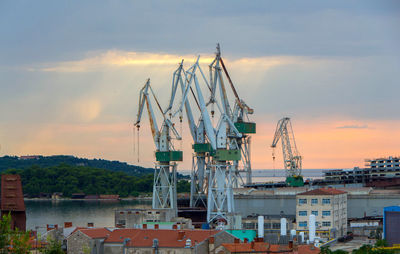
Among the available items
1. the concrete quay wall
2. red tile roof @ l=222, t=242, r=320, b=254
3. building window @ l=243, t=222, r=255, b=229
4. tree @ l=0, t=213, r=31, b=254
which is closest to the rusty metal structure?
red tile roof @ l=222, t=242, r=320, b=254

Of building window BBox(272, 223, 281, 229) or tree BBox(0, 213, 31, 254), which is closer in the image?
tree BBox(0, 213, 31, 254)

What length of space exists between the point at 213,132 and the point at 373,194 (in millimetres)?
23061

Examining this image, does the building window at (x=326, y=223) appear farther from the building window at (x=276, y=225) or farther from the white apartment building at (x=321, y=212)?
the building window at (x=276, y=225)

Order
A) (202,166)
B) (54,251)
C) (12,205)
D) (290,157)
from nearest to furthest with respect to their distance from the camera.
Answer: (54,251) < (12,205) < (202,166) < (290,157)

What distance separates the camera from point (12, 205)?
9550 centimetres

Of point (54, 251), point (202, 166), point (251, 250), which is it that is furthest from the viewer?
point (202, 166)

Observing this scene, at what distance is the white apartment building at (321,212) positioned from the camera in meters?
114

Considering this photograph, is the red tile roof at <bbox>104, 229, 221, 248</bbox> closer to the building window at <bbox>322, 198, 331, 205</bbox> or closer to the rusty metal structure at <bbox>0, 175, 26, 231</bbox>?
the rusty metal structure at <bbox>0, 175, 26, 231</bbox>

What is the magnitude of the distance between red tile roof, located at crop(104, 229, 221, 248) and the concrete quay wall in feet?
166

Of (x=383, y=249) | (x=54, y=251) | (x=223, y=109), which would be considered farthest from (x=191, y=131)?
(x=54, y=251)

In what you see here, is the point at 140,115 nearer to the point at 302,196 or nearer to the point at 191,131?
the point at 191,131

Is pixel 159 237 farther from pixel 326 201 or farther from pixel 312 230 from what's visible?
pixel 326 201

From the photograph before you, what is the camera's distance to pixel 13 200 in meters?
95.8

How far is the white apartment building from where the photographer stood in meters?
114
